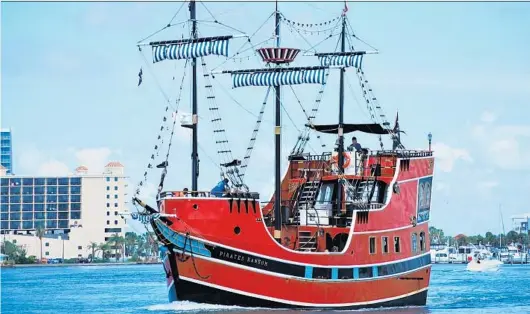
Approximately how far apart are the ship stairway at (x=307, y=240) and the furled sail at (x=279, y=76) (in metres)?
5.78

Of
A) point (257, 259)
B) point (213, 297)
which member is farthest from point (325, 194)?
point (213, 297)

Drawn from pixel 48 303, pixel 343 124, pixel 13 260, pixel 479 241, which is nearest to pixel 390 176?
pixel 343 124

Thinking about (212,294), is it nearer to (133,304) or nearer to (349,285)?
(349,285)

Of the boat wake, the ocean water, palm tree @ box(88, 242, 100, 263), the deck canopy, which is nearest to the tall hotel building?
palm tree @ box(88, 242, 100, 263)

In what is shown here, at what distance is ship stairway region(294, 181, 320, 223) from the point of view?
4897 cm

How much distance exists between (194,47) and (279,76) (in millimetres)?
3590

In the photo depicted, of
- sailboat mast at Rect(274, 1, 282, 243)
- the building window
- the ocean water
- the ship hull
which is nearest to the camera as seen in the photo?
the ship hull

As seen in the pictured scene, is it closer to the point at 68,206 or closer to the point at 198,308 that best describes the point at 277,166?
the point at 198,308

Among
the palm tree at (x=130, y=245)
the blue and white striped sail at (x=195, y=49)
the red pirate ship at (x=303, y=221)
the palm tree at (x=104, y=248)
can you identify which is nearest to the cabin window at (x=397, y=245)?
the red pirate ship at (x=303, y=221)

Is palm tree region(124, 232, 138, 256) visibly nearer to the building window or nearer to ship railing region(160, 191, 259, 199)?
the building window

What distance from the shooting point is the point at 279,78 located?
4744cm

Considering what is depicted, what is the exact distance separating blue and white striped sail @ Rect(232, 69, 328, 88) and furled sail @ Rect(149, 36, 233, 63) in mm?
2291

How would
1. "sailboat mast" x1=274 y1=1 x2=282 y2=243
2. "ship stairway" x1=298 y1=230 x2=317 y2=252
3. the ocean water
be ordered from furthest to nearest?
the ocean water < "ship stairway" x1=298 y1=230 x2=317 y2=252 < "sailboat mast" x1=274 y1=1 x2=282 y2=243

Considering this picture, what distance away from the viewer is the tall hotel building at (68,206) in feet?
552
